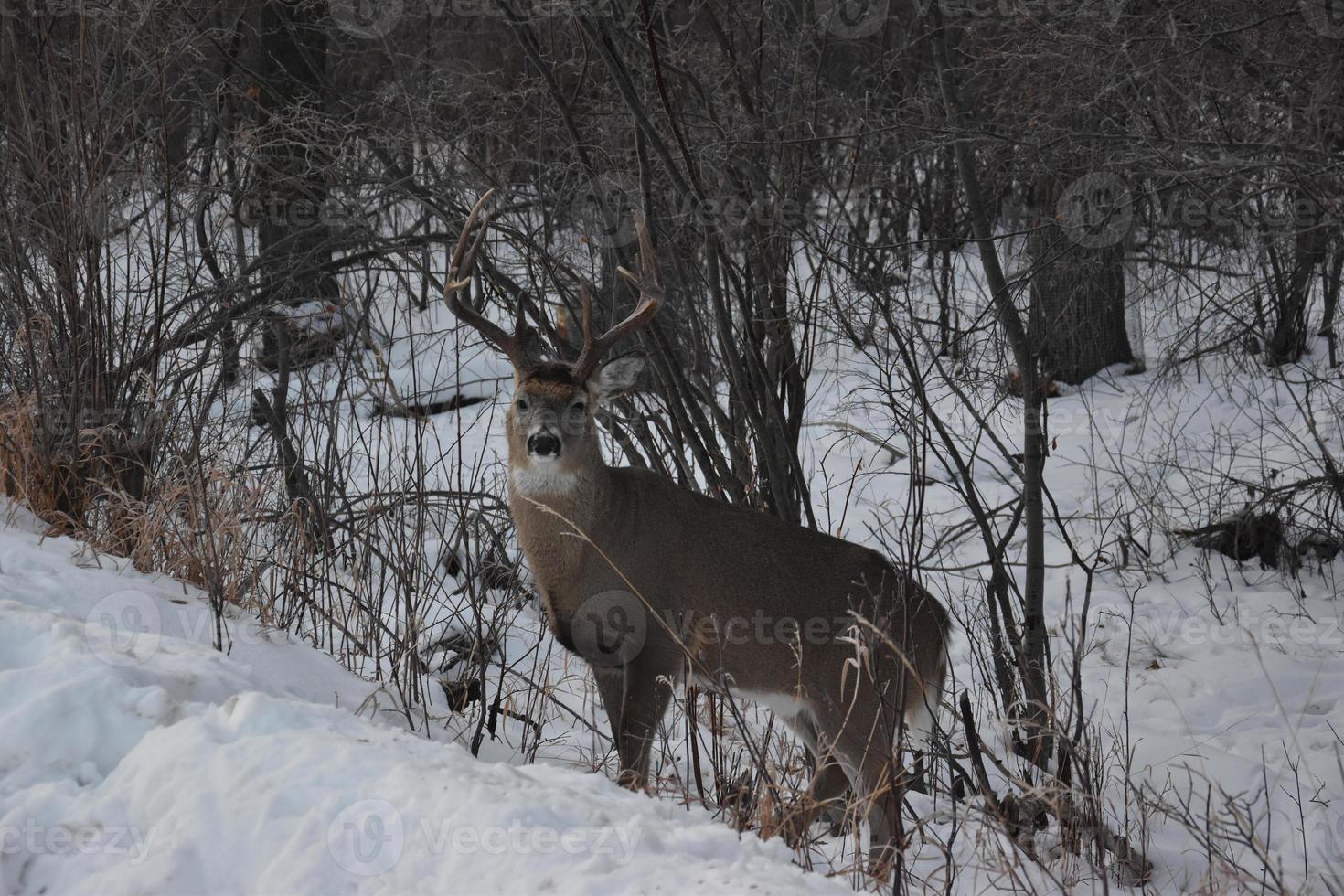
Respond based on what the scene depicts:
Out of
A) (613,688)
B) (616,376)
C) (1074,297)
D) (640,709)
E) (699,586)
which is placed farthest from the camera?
(1074,297)

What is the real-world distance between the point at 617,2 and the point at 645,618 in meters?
3.04

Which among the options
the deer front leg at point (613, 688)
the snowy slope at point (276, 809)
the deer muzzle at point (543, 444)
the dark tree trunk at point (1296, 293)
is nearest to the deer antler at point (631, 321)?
the deer muzzle at point (543, 444)

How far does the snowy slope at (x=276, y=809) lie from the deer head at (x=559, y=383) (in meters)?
1.61

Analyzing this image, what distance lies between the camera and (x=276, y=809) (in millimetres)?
3105

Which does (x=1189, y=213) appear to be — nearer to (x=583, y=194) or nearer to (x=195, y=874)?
(x=583, y=194)

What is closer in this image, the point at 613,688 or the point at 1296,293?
the point at 613,688

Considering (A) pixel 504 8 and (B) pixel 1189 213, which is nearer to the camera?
(A) pixel 504 8

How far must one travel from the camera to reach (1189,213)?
21.8ft

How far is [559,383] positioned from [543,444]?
1.16 feet

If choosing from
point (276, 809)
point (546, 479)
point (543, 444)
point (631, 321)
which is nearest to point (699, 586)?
point (546, 479)

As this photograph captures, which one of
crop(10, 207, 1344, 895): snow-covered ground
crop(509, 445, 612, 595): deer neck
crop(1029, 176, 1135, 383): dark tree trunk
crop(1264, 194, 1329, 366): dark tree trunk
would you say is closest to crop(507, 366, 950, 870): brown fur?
crop(509, 445, 612, 595): deer neck

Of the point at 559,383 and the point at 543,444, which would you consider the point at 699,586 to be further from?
the point at 559,383

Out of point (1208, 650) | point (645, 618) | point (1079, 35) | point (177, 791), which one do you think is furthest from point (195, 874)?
point (1208, 650)

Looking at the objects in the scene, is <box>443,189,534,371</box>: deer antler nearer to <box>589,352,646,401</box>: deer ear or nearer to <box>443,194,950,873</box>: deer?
<box>443,194,950,873</box>: deer
